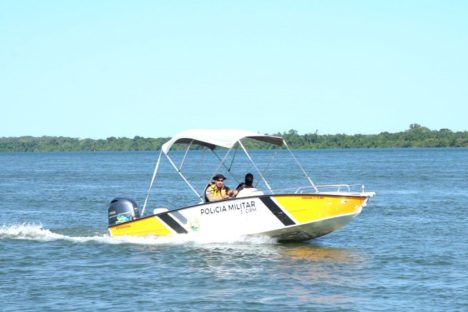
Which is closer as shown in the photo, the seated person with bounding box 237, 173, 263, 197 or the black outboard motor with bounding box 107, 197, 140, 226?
the seated person with bounding box 237, 173, 263, 197

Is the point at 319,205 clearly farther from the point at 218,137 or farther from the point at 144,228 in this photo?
the point at 144,228

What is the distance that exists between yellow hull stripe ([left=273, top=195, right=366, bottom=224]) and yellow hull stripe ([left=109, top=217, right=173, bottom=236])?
3.13 m

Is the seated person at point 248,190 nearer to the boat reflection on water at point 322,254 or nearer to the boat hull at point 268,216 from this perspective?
the boat hull at point 268,216

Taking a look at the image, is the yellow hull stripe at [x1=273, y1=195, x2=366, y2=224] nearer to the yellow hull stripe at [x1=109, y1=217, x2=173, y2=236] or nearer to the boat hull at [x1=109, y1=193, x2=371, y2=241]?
the boat hull at [x1=109, y1=193, x2=371, y2=241]

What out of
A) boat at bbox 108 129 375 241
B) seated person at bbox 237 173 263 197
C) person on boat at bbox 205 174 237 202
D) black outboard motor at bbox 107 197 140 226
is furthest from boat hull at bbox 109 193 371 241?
black outboard motor at bbox 107 197 140 226

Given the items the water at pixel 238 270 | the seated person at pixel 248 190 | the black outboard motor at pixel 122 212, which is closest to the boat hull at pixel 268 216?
the seated person at pixel 248 190

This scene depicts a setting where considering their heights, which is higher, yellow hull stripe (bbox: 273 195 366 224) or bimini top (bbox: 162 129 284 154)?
bimini top (bbox: 162 129 284 154)

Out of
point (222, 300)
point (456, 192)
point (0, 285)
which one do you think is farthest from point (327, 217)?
point (456, 192)

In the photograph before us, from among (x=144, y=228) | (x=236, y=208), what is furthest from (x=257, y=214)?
(x=144, y=228)

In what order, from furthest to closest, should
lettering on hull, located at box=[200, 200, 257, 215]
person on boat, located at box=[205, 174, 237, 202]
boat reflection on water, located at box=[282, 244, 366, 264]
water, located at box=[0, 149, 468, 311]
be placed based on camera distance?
person on boat, located at box=[205, 174, 237, 202], lettering on hull, located at box=[200, 200, 257, 215], boat reflection on water, located at box=[282, 244, 366, 264], water, located at box=[0, 149, 468, 311]

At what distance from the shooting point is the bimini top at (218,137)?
24312 mm

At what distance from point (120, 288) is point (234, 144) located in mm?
6959

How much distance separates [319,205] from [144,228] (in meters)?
4.62

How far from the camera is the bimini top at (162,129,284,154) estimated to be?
24312mm
